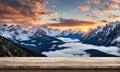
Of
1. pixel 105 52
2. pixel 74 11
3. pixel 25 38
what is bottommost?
pixel 105 52

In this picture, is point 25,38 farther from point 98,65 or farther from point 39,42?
point 98,65

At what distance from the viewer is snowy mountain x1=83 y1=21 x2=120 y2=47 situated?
4372mm

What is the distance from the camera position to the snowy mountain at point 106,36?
4.37 m

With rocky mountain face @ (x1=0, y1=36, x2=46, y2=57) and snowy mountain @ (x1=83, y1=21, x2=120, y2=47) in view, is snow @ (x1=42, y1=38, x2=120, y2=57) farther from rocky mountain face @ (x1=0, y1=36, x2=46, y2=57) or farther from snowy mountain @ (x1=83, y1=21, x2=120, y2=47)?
rocky mountain face @ (x1=0, y1=36, x2=46, y2=57)

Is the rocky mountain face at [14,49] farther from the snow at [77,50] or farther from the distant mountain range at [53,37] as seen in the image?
the snow at [77,50]

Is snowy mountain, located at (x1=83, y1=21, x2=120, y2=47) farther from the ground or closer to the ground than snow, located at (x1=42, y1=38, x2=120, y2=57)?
farther from the ground

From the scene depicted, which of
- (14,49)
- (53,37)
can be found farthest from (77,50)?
(14,49)

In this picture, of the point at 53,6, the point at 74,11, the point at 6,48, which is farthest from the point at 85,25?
the point at 6,48

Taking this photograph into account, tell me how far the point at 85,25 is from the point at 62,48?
0.50 m

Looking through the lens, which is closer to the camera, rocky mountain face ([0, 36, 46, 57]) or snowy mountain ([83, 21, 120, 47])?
rocky mountain face ([0, 36, 46, 57])

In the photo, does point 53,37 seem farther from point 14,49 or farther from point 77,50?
point 14,49

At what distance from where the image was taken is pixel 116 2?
14.1ft

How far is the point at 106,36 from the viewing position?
4438 mm

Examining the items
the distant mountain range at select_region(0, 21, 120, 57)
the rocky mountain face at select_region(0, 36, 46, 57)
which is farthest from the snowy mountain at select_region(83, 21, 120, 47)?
the rocky mountain face at select_region(0, 36, 46, 57)
